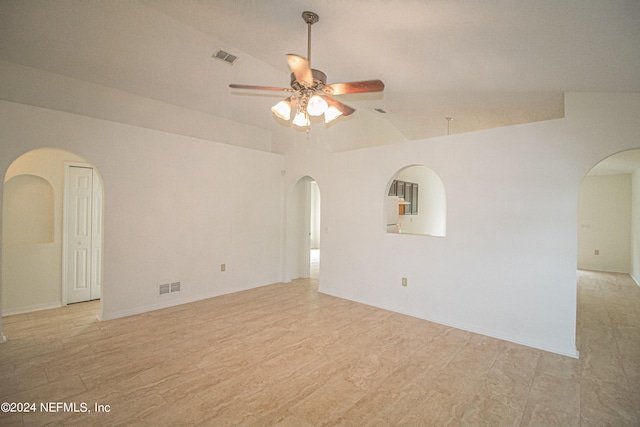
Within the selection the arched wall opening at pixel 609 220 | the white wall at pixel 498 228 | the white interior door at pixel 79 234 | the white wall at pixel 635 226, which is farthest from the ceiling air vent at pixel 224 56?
the white wall at pixel 635 226

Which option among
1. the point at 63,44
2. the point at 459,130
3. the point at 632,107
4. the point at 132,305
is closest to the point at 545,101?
→ the point at 632,107

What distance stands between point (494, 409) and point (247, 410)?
6.12 feet

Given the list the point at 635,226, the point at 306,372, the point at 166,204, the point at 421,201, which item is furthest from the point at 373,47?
the point at 635,226

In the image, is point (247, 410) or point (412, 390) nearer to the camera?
point (247, 410)

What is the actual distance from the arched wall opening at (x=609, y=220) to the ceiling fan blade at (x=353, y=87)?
733 cm

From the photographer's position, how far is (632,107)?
9.05 feet

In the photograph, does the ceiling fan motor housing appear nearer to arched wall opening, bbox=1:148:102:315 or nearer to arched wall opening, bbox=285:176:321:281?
arched wall opening, bbox=1:148:102:315

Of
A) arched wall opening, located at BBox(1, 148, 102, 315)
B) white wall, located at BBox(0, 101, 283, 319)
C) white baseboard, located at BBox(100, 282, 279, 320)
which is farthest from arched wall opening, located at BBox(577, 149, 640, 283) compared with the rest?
arched wall opening, located at BBox(1, 148, 102, 315)

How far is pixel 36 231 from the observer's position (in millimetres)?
4316

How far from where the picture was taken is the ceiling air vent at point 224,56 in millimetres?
3708

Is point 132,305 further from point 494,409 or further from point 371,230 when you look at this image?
point 494,409

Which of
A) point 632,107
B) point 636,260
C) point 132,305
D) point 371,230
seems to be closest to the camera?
point 632,107

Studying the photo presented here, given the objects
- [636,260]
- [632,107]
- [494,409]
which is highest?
[632,107]

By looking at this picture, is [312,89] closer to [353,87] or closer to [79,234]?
[353,87]
